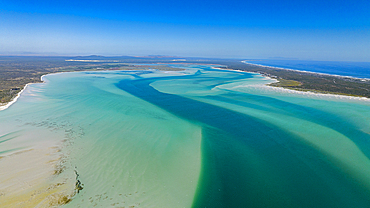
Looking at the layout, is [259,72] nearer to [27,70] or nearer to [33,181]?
[33,181]

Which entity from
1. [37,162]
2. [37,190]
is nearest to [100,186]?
[37,190]

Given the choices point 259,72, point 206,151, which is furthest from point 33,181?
point 259,72

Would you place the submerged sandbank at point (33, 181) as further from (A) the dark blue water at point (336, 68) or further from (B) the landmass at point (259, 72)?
(A) the dark blue water at point (336, 68)

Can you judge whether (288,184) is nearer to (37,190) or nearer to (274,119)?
(274,119)

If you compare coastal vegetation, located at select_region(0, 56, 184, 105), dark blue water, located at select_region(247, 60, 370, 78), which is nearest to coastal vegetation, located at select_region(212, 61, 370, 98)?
dark blue water, located at select_region(247, 60, 370, 78)

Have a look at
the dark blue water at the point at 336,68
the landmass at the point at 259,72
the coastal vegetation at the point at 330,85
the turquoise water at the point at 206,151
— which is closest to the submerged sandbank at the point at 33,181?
the turquoise water at the point at 206,151
